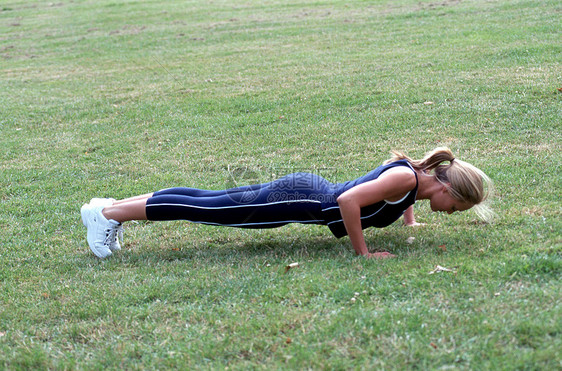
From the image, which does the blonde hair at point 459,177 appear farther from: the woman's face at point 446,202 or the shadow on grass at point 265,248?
the shadow on grass at point 265,248

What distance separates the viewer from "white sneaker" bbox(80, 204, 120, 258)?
492 cm

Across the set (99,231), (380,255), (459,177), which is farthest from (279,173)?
(459,177)

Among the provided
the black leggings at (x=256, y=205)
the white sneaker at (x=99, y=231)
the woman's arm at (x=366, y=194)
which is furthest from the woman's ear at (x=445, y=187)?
the white sneaker at (x=99, y=231)

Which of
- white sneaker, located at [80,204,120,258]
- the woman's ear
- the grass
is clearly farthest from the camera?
white sneaker, located at [80,204,120,258]

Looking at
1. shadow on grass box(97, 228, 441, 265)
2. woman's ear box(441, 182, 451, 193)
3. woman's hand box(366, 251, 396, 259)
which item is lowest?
shadow on grass box(97, 228, 441, 265)

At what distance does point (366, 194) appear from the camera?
4.33m

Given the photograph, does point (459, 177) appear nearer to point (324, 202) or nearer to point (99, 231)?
point (324, 202)

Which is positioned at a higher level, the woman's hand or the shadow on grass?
the woman's hand

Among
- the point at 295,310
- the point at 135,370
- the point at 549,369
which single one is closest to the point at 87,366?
the point at 135,370

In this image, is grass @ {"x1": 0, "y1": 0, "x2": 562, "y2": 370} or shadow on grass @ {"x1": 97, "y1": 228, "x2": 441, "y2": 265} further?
shadow on grass @ {"x1": 97, "y1": 228, "x2": 441, "y2": 265}

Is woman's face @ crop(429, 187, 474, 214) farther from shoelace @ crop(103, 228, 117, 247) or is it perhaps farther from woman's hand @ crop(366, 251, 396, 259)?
shoelace @ crop(103, 228, 117, 247)

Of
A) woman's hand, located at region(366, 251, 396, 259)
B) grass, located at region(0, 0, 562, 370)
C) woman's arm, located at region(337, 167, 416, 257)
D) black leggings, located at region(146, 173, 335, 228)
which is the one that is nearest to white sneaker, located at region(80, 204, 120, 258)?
grass, located at region(0, 0, 562, 370)

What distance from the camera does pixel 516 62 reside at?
10242 millimetres

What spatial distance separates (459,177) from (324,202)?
1022 millimetres
